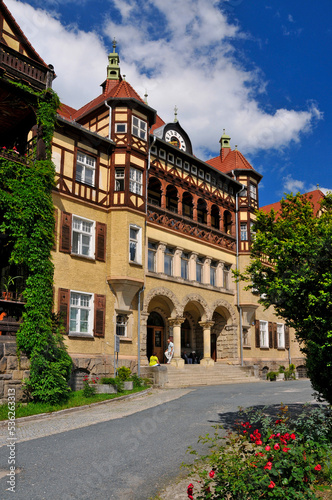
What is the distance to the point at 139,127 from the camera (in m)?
24.5

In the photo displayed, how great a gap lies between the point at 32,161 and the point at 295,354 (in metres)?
27.3

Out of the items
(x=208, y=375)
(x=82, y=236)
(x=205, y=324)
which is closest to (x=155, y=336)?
(x=205, y=324)

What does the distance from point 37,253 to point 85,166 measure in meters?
6.53

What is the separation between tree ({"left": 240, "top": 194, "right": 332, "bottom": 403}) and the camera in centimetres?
958

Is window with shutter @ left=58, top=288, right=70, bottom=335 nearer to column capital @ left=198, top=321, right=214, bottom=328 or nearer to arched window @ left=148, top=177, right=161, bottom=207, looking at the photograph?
arched window @ left=148, top=177, right=161, bottom=207

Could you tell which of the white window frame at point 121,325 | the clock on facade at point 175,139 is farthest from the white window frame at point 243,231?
the white window frame at point 121,325

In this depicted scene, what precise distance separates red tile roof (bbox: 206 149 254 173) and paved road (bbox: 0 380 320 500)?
2087 centimetres

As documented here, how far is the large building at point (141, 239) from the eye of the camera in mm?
20828

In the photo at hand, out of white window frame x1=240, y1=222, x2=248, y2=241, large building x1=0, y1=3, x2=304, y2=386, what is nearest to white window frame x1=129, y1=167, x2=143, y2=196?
large building x1=0, y1=3, x2=304, y2=386

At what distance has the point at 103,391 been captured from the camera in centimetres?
1777

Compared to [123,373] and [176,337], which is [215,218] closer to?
[176,337]

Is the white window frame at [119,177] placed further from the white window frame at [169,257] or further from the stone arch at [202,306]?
the stone arch at [202,306]

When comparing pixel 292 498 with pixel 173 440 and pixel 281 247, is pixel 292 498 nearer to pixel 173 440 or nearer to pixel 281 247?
pixel 173 440

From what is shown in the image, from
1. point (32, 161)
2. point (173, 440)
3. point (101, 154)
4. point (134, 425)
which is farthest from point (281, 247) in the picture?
point (101, 154)
